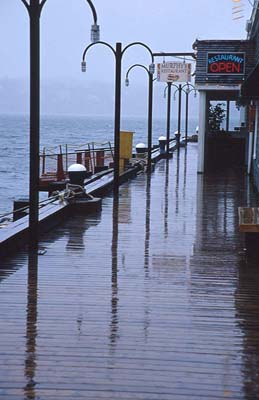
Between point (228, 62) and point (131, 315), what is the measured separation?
16379mm

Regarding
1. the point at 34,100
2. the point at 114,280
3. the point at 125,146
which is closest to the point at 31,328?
the point at 114,280

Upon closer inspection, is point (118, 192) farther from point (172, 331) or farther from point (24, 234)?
point (172, 331)

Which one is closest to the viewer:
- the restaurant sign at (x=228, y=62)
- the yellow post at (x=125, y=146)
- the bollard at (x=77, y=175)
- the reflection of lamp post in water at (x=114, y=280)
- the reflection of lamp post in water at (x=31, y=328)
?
the reflection of lamp post in water at (x=31, y=328)

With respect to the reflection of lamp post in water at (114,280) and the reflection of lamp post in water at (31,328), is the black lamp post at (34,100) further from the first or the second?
the reflection of lamp post in water at (114,280)

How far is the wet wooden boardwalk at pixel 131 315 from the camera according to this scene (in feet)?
15.6

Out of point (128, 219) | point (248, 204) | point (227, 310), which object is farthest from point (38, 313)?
point (248, 204)

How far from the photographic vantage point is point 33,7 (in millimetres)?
8930

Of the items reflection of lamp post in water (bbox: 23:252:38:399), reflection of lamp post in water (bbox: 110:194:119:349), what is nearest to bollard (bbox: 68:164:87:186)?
reflection of lamp post in water (bbox: 110:194:119:349)

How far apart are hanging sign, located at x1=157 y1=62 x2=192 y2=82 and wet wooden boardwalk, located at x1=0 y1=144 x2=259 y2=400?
1809cm

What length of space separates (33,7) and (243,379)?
5.69m

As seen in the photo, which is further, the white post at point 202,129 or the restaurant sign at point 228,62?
the white post at point 202,129

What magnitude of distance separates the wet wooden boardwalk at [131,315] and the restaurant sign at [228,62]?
Result: 10.7 meters

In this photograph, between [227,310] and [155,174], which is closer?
[227,310]

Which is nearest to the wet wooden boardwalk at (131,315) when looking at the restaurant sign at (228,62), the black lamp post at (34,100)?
the black lamp post at (34,100)
